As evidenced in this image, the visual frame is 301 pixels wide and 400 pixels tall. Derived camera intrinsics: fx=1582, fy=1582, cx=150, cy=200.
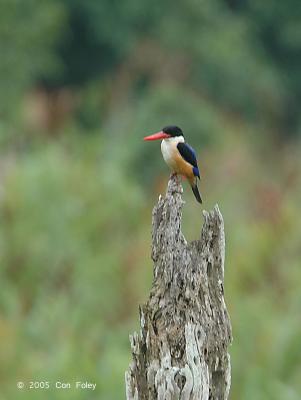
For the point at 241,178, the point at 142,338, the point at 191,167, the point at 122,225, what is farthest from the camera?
the point at 241,178

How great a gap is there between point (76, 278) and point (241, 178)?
9.94 meters

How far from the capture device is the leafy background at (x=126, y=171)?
19.1 metres

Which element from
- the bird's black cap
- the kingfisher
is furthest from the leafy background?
the bird's black cap

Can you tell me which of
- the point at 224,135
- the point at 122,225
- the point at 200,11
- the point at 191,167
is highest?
the point at 200,11

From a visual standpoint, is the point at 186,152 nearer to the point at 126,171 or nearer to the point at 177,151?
the point at 177,151

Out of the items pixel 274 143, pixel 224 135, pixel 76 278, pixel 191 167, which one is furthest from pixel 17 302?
pixel 274 143

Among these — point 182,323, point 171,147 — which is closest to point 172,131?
point 171,147

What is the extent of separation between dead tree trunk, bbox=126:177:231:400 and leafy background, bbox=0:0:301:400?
6.14m

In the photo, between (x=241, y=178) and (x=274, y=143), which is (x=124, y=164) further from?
(x=274, y=143)

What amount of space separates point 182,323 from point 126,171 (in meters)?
24.4

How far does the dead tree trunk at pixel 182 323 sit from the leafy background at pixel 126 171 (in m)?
6.14

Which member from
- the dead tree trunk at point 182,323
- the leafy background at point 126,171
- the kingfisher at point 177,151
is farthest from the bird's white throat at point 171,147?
the leafy background at point 126,171

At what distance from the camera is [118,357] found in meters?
17.0

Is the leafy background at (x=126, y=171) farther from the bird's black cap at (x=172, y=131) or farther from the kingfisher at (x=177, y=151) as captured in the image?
the bird's black cap at (x=172, y=131)
